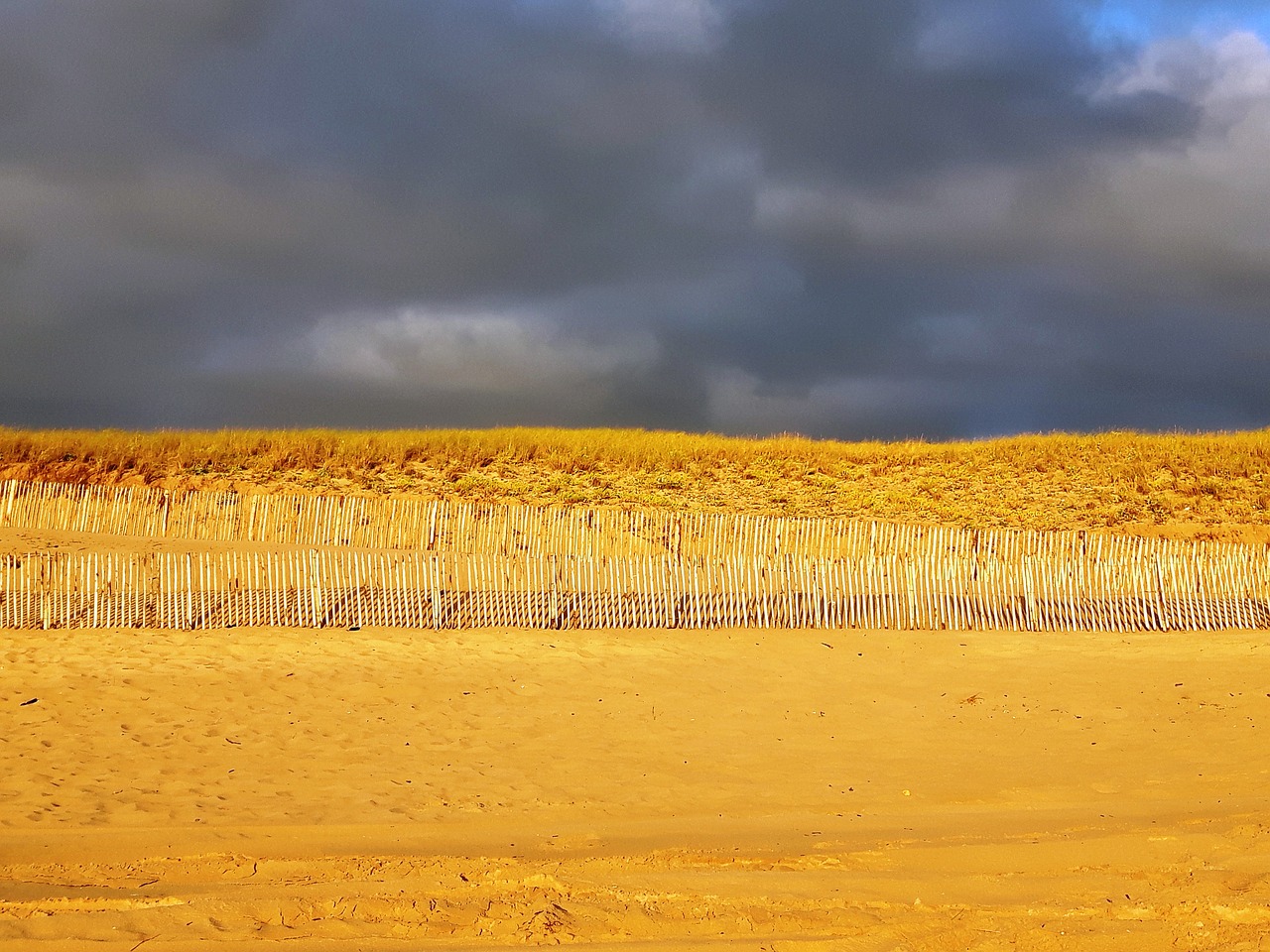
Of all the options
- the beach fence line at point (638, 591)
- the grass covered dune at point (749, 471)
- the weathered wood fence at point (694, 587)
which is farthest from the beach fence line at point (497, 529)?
the grass covered dune at point (749, 471)

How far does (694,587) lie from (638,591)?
2.01 feet

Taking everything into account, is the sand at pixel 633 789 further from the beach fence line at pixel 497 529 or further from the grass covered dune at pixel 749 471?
the grass covered dune at pixel 749 471

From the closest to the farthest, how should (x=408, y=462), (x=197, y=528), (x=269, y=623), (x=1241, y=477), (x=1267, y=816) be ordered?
(x=1267, y=816) → (x=269, y=623) → (x=197, y=528) → (x=1241, y=477) → (x=408, y=462)

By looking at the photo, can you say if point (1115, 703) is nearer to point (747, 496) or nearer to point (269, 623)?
point (269, 623)

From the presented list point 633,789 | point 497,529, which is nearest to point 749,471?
point 497,529

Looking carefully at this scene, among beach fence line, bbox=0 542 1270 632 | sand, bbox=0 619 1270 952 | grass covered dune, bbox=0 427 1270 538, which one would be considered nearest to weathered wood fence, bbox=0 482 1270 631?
beach fence line, bbox=0 542 1270 632

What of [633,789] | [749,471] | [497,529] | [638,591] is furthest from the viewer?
[749,471]

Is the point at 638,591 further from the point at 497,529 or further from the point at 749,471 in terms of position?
the point at 749,471

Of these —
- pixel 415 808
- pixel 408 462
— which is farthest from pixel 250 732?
pixel 408 462

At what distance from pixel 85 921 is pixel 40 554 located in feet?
27.3

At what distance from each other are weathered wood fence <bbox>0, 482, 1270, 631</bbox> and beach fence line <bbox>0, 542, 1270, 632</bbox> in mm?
17

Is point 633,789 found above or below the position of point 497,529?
below

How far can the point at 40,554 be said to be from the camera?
11.1 metres

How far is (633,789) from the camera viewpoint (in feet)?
21.3
